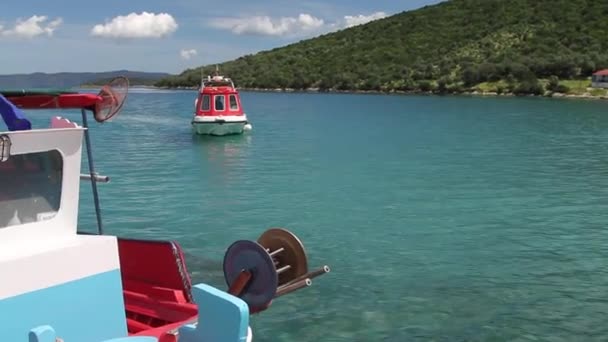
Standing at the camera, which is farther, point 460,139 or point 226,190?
point 460,139

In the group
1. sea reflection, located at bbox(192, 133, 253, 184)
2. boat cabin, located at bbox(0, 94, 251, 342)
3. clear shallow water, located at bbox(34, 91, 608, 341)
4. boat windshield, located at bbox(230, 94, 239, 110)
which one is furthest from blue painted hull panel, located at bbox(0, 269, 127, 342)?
boat windshield, located at bbox(230, 94, 239, 110)

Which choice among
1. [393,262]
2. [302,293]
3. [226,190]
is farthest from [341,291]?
[226,190]

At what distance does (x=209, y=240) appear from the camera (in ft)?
56.6

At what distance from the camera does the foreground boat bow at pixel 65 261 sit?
5.95 meters

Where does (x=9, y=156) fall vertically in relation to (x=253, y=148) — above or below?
above

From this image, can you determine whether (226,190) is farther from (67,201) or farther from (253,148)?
(67,201)

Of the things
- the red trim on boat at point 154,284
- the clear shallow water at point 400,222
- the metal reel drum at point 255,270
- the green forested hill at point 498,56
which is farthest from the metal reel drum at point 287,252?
the green forested hill at point 498,56

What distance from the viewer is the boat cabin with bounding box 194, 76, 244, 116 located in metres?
44.2

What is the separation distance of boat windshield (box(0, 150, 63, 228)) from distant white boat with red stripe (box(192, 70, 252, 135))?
124ft

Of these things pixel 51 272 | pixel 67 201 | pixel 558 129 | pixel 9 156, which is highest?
pixel 9 156

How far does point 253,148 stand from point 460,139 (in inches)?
604

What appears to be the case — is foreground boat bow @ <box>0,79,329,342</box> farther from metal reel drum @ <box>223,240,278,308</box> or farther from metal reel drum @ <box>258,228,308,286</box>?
metal reel drum @ <box>258,228,308,286</box>

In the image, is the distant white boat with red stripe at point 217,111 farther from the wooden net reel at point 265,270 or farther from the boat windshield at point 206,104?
the wooden net reel at point 265,270

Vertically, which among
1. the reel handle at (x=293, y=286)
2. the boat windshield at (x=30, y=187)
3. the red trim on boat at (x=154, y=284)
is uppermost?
the boat windshield at (x=30, y=187)
